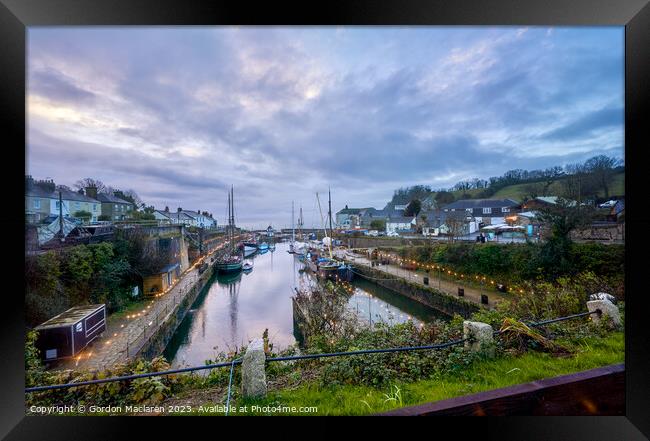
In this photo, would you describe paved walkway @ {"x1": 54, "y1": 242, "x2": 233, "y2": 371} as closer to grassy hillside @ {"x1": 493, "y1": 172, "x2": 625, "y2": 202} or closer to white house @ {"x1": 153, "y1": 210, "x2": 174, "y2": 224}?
white house @ {"x1": 153, "y1": 210, "x2": 174, "y2": 224}

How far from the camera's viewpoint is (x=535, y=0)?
1.59m

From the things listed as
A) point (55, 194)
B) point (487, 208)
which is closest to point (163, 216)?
point (55, 194)

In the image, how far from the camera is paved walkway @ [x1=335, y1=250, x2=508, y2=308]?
502 centimetres

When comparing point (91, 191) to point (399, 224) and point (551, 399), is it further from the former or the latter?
point (399, 224)

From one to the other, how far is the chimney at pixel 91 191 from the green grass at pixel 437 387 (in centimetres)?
291

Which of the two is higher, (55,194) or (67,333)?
(55,194)

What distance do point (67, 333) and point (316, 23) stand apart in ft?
12.7

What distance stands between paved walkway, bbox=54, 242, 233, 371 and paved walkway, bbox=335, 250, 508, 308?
20.7ft

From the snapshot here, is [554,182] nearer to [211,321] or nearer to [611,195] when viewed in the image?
[611,195]

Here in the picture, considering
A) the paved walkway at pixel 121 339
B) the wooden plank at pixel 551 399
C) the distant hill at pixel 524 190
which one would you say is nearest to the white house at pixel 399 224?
the distant hill at pixel 524 190

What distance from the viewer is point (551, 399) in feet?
4.97

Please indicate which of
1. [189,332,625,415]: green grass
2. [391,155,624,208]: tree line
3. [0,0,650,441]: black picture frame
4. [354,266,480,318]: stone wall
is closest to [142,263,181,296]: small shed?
[0,0,650,441]: black picture frame

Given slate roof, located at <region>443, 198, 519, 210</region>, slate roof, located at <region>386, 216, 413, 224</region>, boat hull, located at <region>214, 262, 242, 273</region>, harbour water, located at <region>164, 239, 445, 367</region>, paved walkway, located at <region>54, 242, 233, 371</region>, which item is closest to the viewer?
paved walkway, located at <region>54, 242, 233, 371</region>

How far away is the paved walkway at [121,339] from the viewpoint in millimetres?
2528
